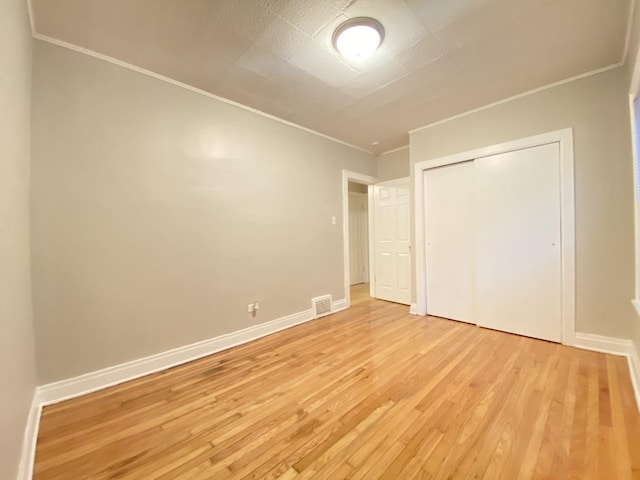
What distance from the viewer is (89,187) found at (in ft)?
6.08

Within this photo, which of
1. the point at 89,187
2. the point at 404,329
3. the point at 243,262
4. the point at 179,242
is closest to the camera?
the point at 89,187

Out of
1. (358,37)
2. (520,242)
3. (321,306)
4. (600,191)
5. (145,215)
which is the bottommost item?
(321,306)

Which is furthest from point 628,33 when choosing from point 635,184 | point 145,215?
point 145,215

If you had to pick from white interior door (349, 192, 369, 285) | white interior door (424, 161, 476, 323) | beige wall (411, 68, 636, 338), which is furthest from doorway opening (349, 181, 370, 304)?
beige wall (411, 68, 636, 338)

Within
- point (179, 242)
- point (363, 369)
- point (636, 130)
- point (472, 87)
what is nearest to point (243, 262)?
point (179, 242)

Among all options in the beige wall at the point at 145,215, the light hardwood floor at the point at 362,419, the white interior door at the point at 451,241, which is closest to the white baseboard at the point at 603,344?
the light hardwood floor at the point at 362,419

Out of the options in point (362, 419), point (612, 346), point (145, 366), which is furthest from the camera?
point (612, 346)

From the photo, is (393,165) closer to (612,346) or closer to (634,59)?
(634,59)

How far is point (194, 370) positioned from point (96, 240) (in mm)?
1290

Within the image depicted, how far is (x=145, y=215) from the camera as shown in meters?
2.09

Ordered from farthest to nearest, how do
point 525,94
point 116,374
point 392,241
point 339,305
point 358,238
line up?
point 358,238, point 392,241, point 339,305, point 525,94, point 116,374

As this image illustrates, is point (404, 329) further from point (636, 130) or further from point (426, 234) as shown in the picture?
point (636, 130)

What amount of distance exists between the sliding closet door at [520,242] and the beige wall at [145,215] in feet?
7.41

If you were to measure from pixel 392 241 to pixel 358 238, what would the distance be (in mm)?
1892
